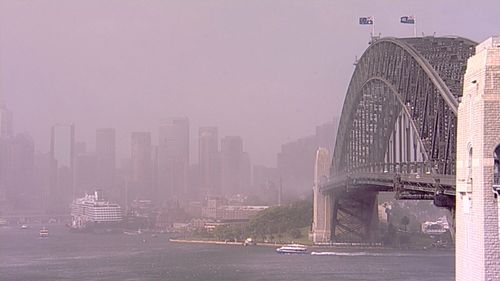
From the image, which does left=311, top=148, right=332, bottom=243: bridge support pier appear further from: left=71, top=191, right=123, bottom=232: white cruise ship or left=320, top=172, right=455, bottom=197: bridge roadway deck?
left=71, top=191, right=123, bottom=232: white cruise ship

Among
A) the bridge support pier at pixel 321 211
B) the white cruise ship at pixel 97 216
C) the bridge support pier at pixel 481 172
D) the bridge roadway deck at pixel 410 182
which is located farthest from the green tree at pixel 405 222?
the bridge support pier at pixel 481 172

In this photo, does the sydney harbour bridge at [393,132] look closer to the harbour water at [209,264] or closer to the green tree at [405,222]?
the harbour water at [209,264]

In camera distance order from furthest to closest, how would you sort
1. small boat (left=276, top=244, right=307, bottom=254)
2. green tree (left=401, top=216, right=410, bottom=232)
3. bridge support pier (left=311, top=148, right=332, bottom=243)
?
1. green tree (left=401, top=216, right=410, bottom=232)
2. bridge support pier (left=311, top=148, right=332, bottom=243)
3. small boat (left=276, top=244, right=307, bottom=254)

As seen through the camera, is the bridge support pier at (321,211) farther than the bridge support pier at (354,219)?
Yes

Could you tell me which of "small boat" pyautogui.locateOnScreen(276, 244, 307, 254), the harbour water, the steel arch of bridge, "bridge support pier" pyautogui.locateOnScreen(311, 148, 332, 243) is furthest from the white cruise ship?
the steel arch of bridge

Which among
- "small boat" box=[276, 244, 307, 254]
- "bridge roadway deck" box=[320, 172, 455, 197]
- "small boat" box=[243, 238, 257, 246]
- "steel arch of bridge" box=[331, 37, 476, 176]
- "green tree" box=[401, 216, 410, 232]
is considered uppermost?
"steel arch of bridge" box=[331, 37, 476, 176]

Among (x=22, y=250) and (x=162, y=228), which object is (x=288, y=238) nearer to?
(x=22, y=250)

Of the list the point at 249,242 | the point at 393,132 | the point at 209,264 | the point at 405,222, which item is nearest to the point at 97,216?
the point at 249,242
